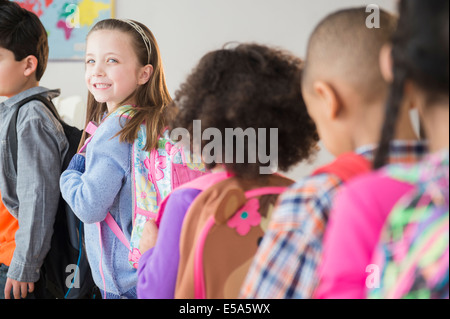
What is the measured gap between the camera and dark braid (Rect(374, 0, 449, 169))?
445 mm

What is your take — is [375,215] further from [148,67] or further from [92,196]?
[148,67]

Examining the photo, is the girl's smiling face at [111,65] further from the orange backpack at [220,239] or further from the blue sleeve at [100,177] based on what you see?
the orange backpack at [220,239]

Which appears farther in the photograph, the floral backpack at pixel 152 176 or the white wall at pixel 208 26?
the white wall at pixel 208 26

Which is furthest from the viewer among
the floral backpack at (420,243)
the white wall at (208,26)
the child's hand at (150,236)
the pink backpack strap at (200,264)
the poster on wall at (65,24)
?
the poster on wall at (65,24)

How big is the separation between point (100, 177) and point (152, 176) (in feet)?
0.36

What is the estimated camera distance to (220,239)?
719 mm

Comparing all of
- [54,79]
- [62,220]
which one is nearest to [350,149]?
[62,220]

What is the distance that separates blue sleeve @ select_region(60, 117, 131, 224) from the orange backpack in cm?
44

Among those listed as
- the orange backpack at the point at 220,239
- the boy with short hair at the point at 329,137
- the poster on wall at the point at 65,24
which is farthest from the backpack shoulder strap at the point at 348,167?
the poster on wall at the point at 65,24

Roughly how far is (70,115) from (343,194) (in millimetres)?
2067

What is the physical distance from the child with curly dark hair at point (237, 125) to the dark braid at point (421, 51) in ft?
1.00

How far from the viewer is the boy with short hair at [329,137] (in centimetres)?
52

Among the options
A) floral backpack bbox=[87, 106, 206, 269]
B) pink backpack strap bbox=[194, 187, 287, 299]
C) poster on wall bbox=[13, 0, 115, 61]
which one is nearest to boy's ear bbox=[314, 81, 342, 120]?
pink backpack strap bbox=[194, 187, 287, 299]

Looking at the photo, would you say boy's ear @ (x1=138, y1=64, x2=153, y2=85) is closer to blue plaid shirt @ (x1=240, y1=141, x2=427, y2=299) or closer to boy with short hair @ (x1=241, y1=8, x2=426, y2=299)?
boy with short hair @ (x1=241, y1=8, x2=426, y2=299)
